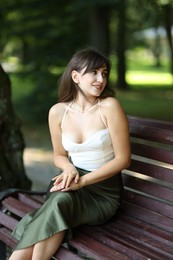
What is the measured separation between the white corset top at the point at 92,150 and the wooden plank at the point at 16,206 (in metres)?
0.56

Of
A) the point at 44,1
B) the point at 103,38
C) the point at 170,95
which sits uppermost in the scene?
the point at 44,1

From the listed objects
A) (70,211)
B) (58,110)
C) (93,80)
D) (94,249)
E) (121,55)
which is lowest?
(121,55)

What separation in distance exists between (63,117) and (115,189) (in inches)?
23.1

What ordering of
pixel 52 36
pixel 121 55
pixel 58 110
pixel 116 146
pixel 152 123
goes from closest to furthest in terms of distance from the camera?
pixel 116 146 < pixel 58 110 < pixel 152 123 < pixel 52 36 < pixel 121 55

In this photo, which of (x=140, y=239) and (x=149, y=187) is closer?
(x=140, y=239)

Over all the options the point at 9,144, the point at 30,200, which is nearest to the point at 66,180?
the point at 30,200

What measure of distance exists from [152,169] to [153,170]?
0.02m

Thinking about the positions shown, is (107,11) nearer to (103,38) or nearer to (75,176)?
(103,38)

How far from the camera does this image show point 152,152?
3453 millimetres

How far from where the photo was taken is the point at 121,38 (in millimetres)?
20609

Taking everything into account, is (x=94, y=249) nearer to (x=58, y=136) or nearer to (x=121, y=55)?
(x=58, y=136)

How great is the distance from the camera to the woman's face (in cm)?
319

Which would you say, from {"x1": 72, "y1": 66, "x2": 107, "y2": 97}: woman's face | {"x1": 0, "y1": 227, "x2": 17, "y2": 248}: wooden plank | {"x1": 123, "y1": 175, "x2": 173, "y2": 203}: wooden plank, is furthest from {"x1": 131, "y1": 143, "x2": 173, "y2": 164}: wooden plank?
{"x1": 0, "y1": 227, "x2": 17, "y2": 248}: wooden plank

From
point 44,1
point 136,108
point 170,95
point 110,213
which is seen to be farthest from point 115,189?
point 170,95
